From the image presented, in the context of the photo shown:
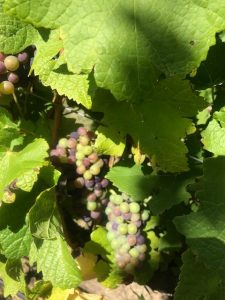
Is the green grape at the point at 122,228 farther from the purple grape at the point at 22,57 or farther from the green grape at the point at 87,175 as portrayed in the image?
the purple grape at the point at 22,57

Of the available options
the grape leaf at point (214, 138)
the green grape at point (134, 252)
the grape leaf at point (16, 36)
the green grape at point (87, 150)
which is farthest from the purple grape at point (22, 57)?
the green grape at point (134, 252)

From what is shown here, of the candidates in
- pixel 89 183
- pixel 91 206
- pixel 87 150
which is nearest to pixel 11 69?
pixel 87 150

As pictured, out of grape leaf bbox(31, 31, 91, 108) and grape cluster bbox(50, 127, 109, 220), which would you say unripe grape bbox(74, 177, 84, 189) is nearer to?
grape cluster bbox(50, 127, 109, 220)

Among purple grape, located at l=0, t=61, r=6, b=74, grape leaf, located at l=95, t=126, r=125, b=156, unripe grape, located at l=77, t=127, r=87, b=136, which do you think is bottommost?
unripe grape, located at l=77, t=127, r=87, b=136

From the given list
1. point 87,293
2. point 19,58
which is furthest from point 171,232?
point 19,58

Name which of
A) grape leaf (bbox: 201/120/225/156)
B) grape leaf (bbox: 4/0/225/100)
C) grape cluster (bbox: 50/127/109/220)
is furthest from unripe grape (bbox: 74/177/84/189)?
grape leaf (bbox: 4/0/225/100)

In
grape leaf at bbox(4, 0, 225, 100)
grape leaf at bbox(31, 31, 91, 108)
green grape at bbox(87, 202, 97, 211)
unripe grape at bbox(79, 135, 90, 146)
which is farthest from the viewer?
green grape at bbox(87, 202, 97, 211)

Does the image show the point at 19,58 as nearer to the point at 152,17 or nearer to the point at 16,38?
the point at 16,38
